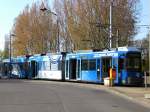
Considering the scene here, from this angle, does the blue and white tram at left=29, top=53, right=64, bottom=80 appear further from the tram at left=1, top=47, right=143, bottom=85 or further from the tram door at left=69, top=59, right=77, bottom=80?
the tram door at left=69, top=59, right=77, bottom=80

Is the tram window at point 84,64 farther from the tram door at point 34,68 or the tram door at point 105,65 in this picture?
the tram door at point 34,68

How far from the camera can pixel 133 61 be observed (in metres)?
39.9

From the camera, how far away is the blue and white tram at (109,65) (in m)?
39.4

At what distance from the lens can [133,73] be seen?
129 feet

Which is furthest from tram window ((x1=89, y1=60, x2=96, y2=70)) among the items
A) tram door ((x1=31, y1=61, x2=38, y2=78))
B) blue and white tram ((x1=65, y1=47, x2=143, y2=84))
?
tram door ((x1=31, y1=61, x2=38, y2=78))

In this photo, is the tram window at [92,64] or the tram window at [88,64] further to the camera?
the tram window at [88,64]

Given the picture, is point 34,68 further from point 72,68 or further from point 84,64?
point 84,64

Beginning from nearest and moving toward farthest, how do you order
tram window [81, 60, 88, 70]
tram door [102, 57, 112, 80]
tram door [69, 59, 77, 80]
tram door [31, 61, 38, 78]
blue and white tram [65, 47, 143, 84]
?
blue and white tram [65, 47, 143, 84] < tram door [102, 57, 112, 80] < tram window [81, 60, 88, 70] < tram door [69, 59, 77, 80] < tram door [31, 61, 38, 78]

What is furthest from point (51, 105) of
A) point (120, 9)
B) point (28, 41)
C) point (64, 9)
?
point (28, 41)

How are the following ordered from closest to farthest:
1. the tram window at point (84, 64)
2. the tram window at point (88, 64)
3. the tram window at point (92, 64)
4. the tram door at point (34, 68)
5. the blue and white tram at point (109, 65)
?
the blue and white tram at point (109, 65) → the tram window at point (92, 64) → the tram window at point (88, 64) → the tram window at point (84, 64) → the tram door at point (34, 68)

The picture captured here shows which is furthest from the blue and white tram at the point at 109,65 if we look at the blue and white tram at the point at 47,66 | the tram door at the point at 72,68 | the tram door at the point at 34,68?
the tram door at the point at 34,68

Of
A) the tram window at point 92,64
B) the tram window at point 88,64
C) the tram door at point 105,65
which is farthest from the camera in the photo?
the tram window at point 88,64

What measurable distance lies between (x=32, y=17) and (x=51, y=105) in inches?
2687

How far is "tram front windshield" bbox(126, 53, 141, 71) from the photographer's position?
3962cm
